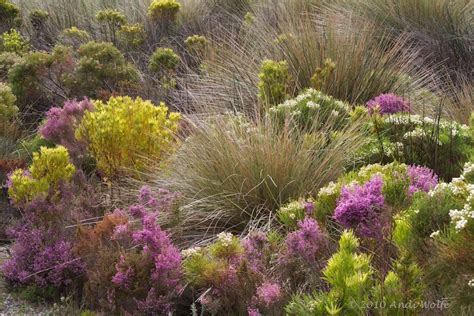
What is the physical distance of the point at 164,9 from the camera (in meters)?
9.73

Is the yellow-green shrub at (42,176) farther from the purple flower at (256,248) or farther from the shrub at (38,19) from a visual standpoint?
the shrub at (38,19)

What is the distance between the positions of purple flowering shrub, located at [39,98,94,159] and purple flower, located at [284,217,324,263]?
2629 millimetres

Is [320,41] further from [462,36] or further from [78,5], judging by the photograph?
[78,5]

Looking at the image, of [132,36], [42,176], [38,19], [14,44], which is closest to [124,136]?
[42,176]

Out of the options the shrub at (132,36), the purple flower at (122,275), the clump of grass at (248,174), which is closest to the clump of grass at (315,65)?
the clump of grass at (248,174)

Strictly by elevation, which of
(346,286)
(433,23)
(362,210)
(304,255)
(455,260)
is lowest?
(433,23)

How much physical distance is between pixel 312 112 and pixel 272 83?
0.77 metres

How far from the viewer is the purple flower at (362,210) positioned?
3.41m

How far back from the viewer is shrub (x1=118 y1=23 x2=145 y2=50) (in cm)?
917

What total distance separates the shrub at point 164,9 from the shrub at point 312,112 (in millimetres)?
4464

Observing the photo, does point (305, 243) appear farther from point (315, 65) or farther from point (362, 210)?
point (315, 65)

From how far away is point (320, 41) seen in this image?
23.8 ft

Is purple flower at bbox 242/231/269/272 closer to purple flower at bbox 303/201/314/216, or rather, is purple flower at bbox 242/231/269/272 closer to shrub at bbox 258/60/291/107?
purple flower at bbox 303/201/314/216

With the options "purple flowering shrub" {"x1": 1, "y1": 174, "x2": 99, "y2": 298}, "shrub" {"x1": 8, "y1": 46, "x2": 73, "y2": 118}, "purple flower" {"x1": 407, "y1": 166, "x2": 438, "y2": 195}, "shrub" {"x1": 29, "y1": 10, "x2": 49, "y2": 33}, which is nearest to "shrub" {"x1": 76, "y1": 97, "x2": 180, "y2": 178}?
"purple flowering shrub" {"x1": 1, "y1": 174, "x2": 99, "y2": 298}
